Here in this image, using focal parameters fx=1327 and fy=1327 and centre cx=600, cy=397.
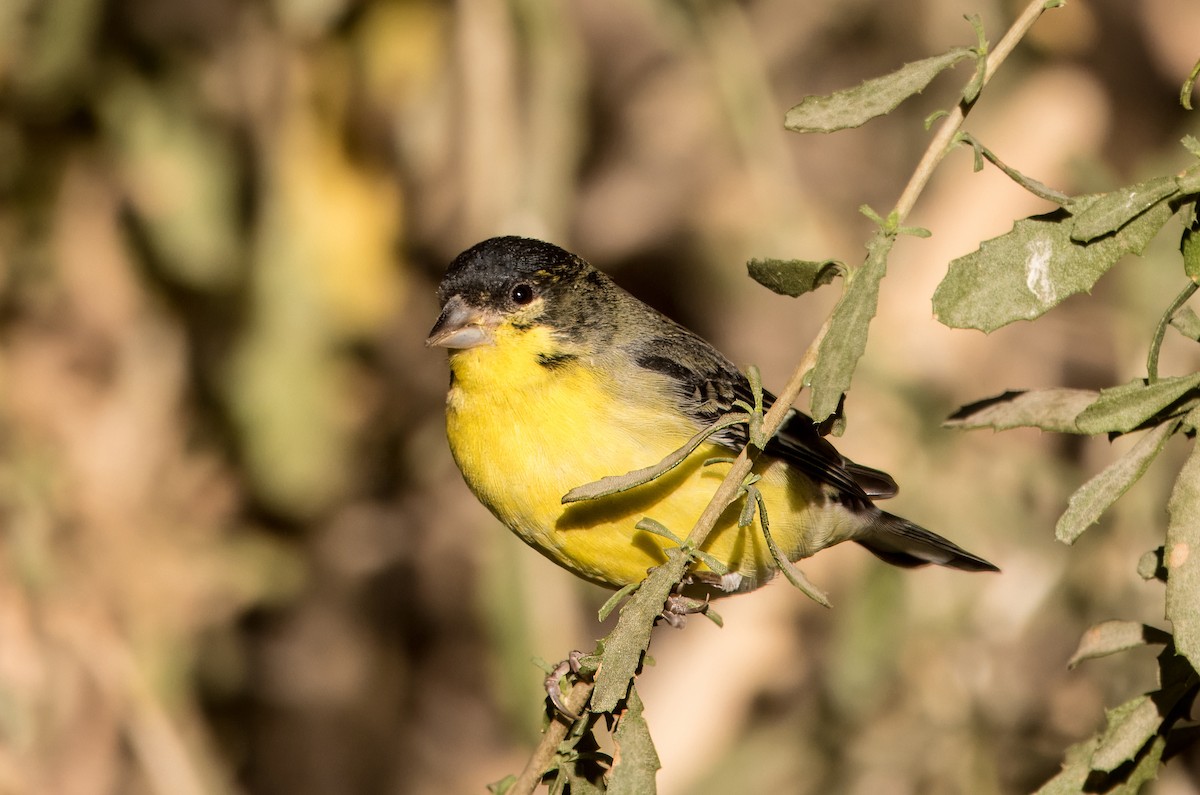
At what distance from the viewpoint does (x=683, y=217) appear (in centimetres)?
795

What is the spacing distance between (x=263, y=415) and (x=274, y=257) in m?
0.67

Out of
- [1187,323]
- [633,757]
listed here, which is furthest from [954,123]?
[633,757]

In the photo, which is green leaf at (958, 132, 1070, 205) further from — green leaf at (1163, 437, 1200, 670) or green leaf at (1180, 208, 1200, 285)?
green leaf at (1163, 437, 1200, 670)

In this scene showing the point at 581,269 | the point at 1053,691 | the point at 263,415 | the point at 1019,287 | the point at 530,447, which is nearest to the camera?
the point at 1019,287

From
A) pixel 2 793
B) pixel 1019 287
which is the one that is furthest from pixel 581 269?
pixel 2 793

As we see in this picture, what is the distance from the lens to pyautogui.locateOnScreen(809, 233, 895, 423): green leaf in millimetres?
1986

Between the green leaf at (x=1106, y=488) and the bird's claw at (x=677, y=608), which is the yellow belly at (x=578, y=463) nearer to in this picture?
the bird's claw at (x=677, y=608)

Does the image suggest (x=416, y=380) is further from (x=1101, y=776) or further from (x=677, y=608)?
(x=1101, y=776)

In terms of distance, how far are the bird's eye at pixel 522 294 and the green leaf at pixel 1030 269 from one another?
187 cm

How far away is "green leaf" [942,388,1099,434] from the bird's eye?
1.67 m

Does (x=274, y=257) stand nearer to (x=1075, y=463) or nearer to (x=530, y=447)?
(x=530, y=447)

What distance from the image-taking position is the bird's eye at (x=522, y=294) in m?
3.86

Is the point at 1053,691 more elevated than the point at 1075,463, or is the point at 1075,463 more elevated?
the point at 1075,463

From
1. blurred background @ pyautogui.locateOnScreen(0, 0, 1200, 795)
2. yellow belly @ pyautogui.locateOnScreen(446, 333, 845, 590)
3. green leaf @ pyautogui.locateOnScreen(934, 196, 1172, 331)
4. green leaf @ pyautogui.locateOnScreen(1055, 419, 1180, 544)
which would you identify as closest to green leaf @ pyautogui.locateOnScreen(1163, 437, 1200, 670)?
green leaf @ pyautogui.locateOnScreen(1055, 419, 1180, 544)
